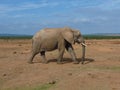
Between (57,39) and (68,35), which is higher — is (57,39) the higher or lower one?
the lower one

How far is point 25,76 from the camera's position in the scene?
15273 millimetres

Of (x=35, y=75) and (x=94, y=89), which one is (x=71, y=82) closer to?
(x=94, y=89)

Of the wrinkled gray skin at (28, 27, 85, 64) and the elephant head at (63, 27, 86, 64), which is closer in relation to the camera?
the elephant head at (63, 27, 86, 64)

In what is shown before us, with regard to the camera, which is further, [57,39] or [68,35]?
[57,39]

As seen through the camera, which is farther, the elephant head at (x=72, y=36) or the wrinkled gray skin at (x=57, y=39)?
the wrinkled gray skin at (x=57, y=39)

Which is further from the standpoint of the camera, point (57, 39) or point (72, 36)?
point (57, 39)

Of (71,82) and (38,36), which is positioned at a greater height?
(38,36)

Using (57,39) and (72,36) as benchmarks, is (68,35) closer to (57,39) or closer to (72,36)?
(72,36)

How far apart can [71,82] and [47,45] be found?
6.75m

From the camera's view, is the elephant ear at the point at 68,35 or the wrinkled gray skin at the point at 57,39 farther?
the wrinkled gray skin at the point at 57,39

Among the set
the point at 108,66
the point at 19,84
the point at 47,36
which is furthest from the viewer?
the point at 47,36

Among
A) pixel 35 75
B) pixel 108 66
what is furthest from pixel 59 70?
pixel 108 66

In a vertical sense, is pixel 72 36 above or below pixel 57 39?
above

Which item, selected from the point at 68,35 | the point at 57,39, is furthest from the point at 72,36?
the point at 57,39
